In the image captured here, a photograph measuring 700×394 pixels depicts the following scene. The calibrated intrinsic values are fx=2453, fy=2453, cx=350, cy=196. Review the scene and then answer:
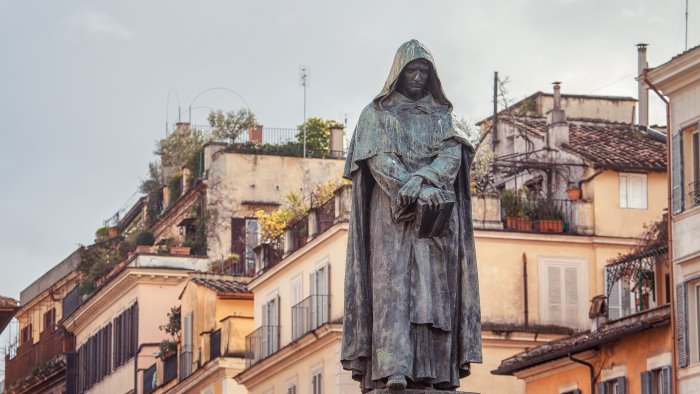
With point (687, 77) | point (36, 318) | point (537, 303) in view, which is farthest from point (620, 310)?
point (36, 318)

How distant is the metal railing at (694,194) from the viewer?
5044 centimetres

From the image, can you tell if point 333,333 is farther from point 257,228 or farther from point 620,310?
point 257,228

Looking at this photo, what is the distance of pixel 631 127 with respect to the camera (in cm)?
6888

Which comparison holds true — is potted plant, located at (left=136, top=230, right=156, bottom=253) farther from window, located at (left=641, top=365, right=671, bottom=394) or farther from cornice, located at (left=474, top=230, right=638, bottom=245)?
window, located at (left=641, top=365, right=671, bottom=394)

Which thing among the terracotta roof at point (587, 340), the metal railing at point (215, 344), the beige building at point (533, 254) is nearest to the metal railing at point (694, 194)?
the terracotta roof at point (587, 340)

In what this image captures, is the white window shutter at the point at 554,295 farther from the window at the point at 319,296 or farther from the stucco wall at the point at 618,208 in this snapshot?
the window at the point at 319,296

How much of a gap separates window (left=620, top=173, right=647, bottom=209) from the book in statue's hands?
4605 centimetres

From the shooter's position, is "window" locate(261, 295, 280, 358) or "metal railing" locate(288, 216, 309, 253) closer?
"metal railing" locate(288, 216, 309, 253)

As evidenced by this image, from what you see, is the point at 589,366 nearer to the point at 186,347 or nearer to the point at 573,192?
the point at 573,192

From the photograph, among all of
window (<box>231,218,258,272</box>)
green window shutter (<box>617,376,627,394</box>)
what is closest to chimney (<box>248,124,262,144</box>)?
window (<box>231,218,258,272</box>)

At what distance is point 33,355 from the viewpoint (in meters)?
108

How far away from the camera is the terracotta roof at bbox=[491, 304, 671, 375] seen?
5094cm

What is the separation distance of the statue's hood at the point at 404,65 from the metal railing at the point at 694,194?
32.3m

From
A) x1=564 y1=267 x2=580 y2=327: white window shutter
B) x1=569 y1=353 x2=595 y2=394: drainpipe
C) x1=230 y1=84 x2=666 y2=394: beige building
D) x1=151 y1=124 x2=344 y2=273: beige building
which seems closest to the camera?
x1=569 y1=353 x2=595 y2=394: drainpipe
